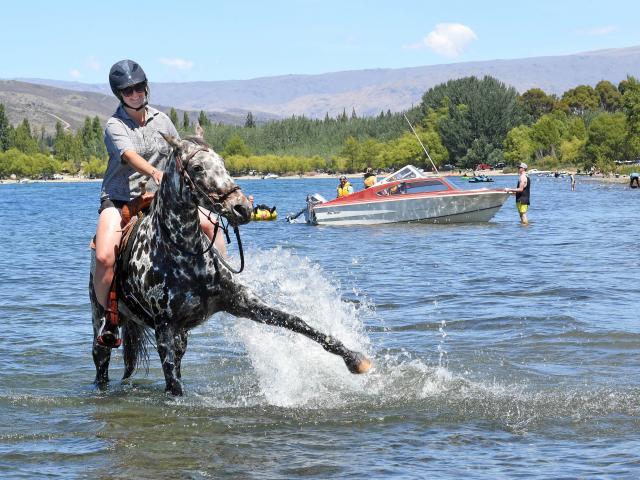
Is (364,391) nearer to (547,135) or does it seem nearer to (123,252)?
(123,252)

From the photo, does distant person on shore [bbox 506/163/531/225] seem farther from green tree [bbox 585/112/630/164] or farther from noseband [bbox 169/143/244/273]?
green tree [bbox 585/112/630/164]

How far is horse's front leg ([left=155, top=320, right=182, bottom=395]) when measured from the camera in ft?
26.6

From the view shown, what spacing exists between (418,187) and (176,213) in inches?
1256

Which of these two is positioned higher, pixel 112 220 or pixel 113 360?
pixel 112 220

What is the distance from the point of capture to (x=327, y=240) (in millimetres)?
32875

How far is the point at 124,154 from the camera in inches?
320

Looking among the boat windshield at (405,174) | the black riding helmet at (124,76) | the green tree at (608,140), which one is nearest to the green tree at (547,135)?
the green tree at (608,140)

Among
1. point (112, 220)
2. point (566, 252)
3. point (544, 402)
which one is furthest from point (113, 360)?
point (566, 252)

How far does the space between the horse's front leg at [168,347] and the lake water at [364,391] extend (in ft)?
1.37

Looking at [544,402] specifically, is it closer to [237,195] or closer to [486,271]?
[237,195]

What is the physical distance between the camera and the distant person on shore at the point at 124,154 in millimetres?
8289

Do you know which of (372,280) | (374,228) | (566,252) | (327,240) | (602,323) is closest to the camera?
(602,323)

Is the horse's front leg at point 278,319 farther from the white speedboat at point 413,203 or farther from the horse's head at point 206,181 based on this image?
the white speedboat at point 413,203

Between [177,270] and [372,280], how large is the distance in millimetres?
11931
